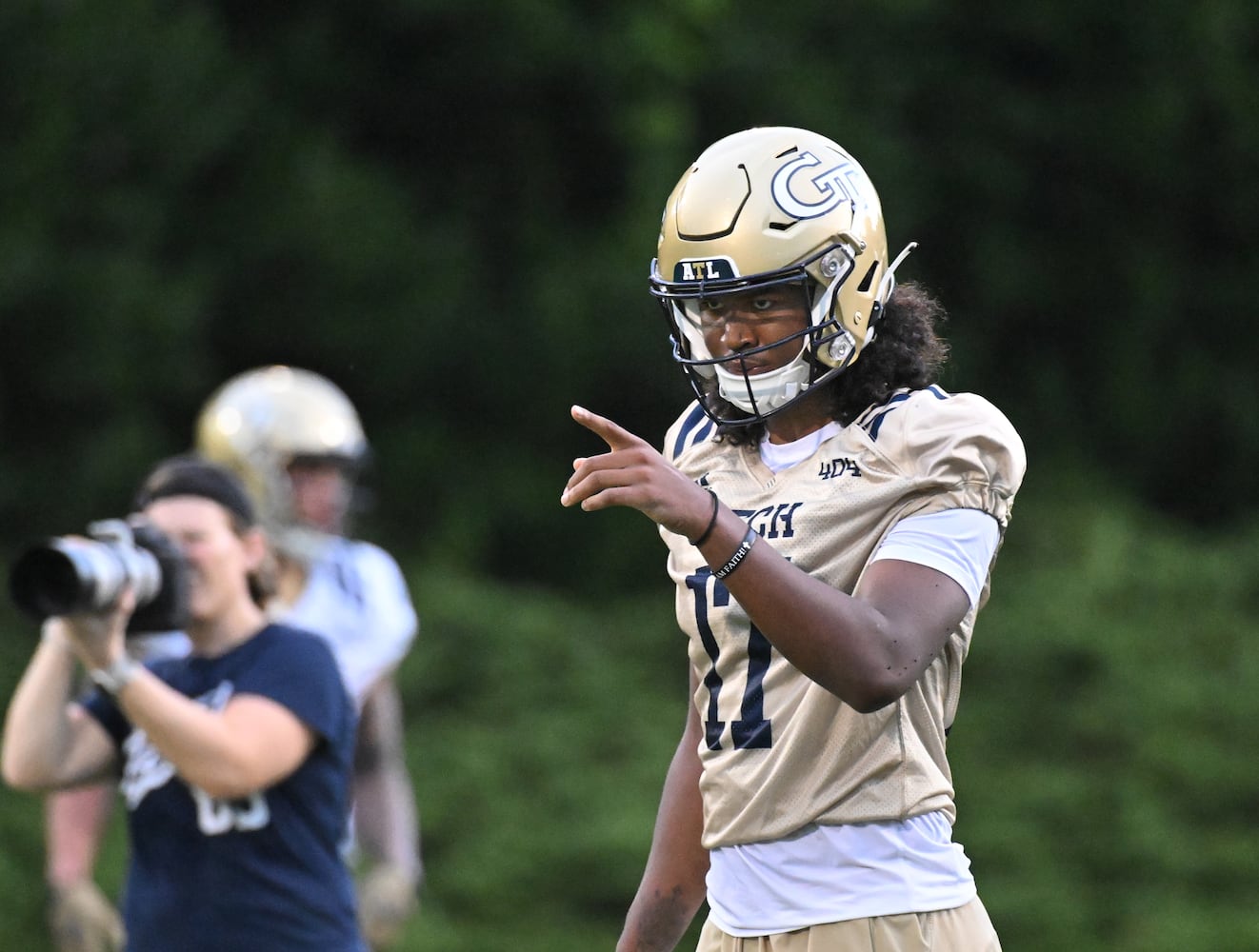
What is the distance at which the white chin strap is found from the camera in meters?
2.78

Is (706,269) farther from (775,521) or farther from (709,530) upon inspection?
(709,530)

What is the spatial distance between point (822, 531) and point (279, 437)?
321 cm

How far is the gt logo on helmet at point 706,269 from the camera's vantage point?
9.16 ft

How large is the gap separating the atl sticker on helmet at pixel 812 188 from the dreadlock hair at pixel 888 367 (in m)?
0.18

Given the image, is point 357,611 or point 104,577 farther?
point 357,611

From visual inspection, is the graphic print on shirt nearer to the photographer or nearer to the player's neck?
the photographer

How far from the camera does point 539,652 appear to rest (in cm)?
945

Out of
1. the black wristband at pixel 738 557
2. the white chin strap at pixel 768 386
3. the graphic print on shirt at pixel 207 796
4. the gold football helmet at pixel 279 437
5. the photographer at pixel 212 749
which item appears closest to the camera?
the black wristband at pixel 738 557

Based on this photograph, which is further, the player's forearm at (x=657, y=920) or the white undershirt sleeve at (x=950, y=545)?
the player's forearm at (x=657, y=920)

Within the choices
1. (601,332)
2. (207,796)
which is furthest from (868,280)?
(601,332)

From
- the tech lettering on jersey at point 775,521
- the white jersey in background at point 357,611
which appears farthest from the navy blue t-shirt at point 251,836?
the white jersey in background at point 357,611

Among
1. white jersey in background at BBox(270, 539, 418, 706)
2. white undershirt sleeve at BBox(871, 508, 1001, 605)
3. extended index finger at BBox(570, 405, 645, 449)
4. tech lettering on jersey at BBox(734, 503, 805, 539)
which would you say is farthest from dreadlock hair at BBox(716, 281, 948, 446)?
white jersey in background at BBox(270, 539, 418, 706)

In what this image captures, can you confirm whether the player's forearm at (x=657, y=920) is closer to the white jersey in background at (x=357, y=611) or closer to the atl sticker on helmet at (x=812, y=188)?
the atl sticker on helmet at (x=812, y=188)

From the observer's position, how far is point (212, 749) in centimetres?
354
